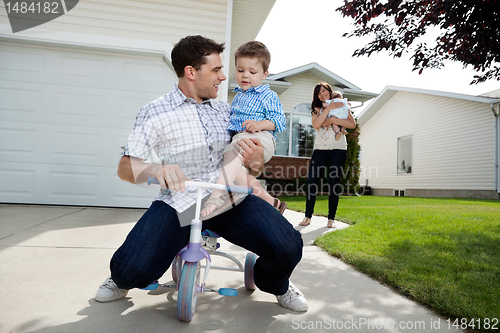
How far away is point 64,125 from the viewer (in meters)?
5.73

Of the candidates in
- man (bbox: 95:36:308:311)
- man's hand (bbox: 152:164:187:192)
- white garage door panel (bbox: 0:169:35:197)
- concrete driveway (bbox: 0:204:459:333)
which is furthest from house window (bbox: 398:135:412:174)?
man's hand (bbox: 152:164:187:192)

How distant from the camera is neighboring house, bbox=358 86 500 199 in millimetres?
13023

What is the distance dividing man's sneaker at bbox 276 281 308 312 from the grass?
74 centimetres

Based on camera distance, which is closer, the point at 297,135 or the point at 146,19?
the point at 146,19

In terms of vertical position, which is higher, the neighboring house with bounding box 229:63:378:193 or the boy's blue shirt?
the neighboring house with bounding box 229:63:378:193

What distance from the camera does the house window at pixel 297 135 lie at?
1322 cm

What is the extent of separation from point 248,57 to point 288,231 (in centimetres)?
119

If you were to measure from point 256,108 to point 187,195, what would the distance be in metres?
0.77

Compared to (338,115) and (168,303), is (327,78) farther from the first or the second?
(168,303)

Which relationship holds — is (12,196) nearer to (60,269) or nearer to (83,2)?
(83,2)

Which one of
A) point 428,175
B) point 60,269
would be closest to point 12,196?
point 60,269

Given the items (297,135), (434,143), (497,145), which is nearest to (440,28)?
(297,135)

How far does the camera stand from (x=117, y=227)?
4.11 metres
